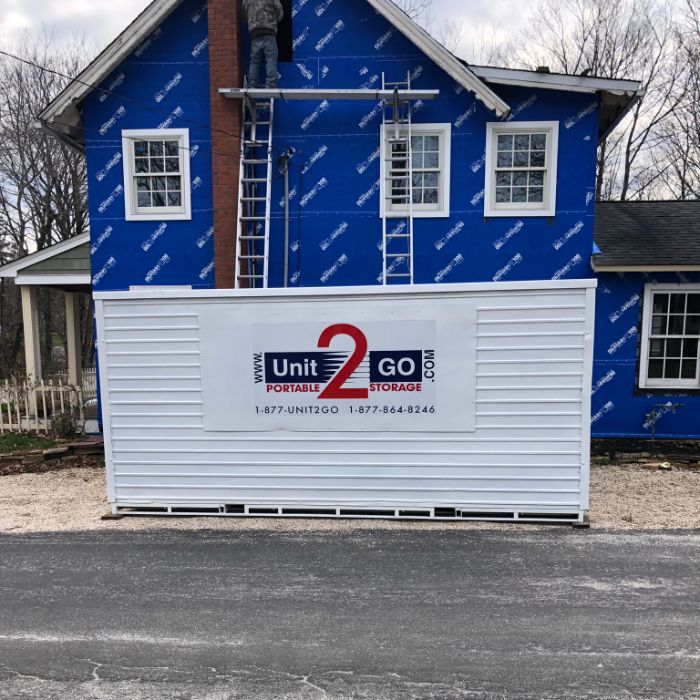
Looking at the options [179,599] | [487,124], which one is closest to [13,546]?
[179,599]

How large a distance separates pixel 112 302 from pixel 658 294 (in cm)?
932

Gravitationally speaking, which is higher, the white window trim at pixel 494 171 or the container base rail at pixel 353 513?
the white window trim at pixel 494 171

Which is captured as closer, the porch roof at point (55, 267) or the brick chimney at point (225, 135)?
the brick chimney at point (225, 135)

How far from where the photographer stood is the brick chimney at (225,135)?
9367 mm

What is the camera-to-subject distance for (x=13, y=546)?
599cm

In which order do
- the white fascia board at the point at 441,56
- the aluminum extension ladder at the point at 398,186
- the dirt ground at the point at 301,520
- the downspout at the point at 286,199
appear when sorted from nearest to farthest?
the dirt ground at the point at 301,520 → the white fascia board at the point at 441,56 → the aluminum extension ladder at the point at 398,186 → the downspout at the point at 286,199

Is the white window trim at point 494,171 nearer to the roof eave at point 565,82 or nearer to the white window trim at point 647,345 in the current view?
the roof eave at point 565,82

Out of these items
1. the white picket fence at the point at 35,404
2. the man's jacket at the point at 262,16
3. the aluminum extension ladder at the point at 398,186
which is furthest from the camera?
the white picket fence at the point at 35,404

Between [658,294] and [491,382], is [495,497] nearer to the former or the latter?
[491,382]

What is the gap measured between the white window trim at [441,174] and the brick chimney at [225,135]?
2618 millimetres

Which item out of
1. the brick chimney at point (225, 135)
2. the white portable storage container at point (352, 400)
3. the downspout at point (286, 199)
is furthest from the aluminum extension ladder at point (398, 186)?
the white portable storage container at point (352, 400)

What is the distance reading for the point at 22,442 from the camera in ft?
34.6

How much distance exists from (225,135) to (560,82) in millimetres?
5879

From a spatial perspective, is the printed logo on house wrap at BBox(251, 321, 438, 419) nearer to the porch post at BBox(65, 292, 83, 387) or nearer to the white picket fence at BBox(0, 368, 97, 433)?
the white picket fence at BBox(0, 368, 97, 433)
